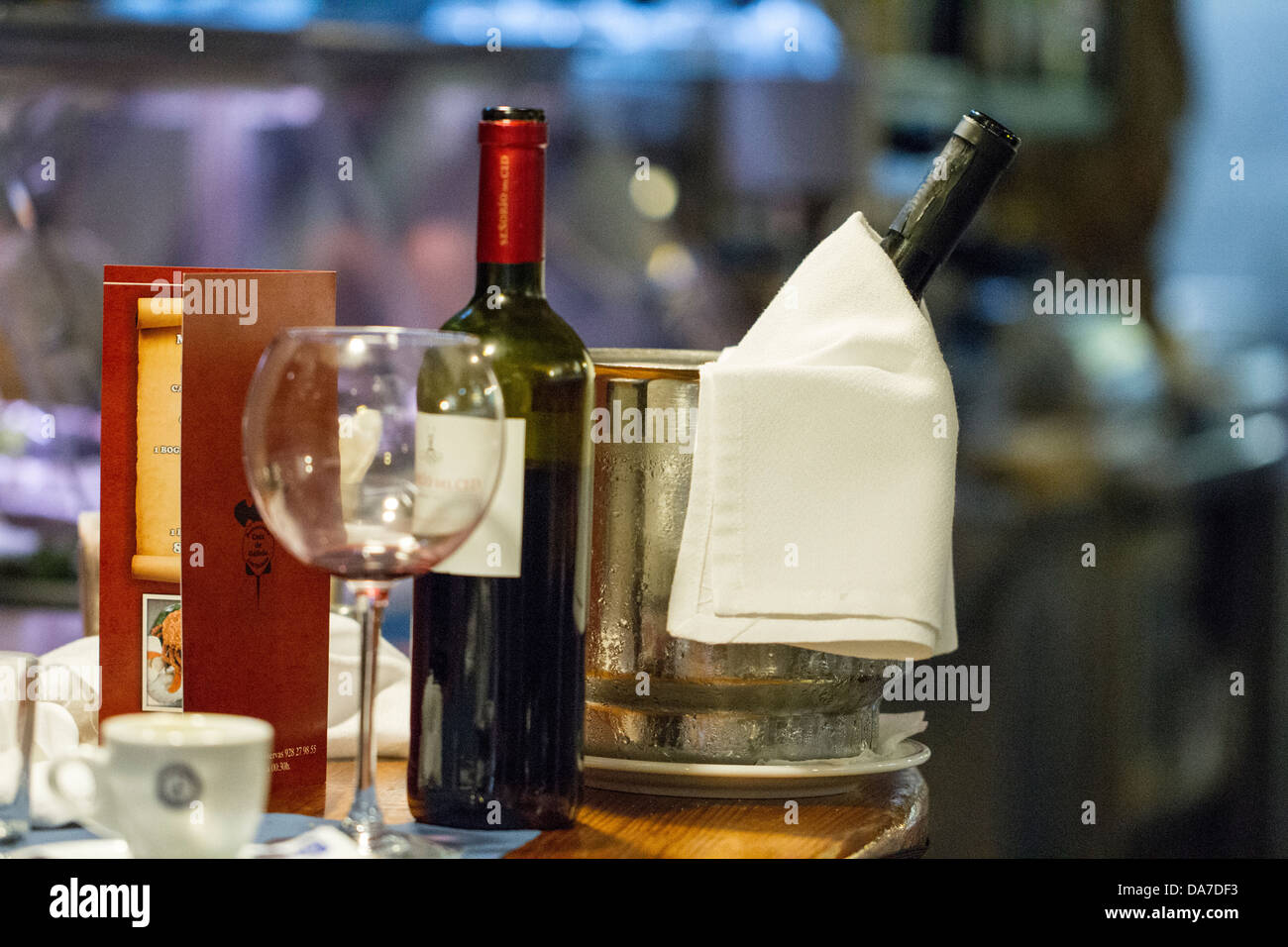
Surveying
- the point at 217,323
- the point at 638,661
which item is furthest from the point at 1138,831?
the point at 217,323

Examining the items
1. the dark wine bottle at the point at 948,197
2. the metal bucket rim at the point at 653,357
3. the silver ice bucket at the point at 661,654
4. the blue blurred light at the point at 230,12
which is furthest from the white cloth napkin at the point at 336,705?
the blue blurred light at the point at 230,12

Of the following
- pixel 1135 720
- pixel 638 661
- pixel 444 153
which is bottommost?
pixel 1135 720

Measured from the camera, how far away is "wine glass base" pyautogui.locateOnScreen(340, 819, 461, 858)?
0.66m

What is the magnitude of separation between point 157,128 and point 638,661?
1947 millimetres

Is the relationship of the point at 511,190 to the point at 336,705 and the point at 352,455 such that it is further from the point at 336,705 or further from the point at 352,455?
the point at 336,705

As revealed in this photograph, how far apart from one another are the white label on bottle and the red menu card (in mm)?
129

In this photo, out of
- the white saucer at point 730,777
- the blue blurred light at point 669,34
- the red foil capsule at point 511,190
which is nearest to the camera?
the red foil capsule at point 511,190

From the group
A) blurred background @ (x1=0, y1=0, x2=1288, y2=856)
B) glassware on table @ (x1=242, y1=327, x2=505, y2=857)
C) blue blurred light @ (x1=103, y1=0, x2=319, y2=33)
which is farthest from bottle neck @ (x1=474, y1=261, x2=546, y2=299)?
blue blurred light @ (x1=103, y1=0, x2=319, y2=33)

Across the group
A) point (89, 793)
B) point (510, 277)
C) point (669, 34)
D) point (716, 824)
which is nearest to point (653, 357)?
point (510, 277)

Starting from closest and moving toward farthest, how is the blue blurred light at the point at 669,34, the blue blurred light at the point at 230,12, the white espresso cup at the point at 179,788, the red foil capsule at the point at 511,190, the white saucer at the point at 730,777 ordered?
the white espresso cup at the point at 179,788 < the red foil capsule at the point at 511,190 < the white saucer at the point at 730,777 < the blue blurred light at the point at 230,12 < the blue blurred light at the point at 669,34

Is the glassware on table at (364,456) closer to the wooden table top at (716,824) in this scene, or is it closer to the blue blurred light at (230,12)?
the wooden table top at (716,824)

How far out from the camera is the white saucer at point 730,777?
836 mm

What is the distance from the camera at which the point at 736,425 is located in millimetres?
789
